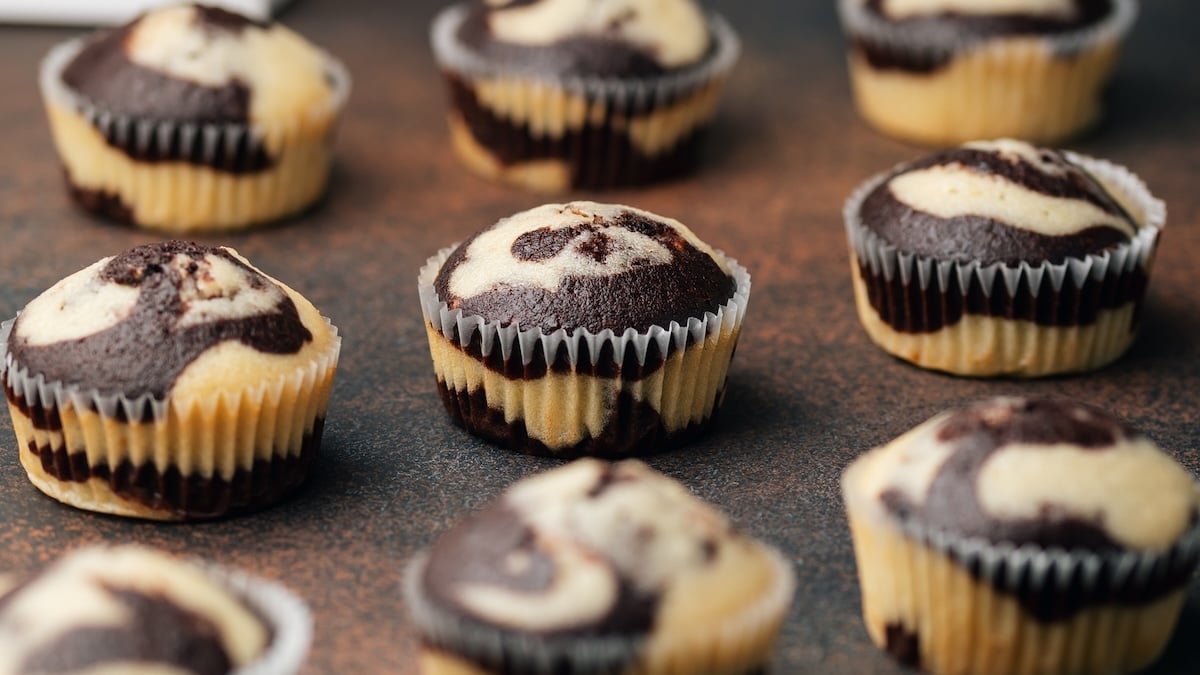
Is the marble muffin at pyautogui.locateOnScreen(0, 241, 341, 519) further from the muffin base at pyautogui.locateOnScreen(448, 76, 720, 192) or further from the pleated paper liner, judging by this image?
the muffin base at pyautogui.locateOnScreen(448, 76, 720, 192)

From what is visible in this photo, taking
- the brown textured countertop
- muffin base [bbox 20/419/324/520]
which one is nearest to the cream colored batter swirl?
the brown textured countertop

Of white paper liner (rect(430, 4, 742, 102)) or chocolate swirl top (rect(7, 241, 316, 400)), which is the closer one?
chocolate swirl top (rect(7, 241, 316, 400))

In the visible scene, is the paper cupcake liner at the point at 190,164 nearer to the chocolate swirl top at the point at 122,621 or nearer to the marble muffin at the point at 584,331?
the marble muffin at the point at 584,331

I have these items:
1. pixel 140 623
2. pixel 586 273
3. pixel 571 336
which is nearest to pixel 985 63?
pixel 586 273

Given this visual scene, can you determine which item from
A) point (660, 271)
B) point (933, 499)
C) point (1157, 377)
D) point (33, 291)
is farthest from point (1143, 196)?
point (33, 291)

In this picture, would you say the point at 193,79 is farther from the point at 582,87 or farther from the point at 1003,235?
the point at 1003,235

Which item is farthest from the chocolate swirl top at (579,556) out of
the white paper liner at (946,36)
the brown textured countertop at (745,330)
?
the white paper liner at (946,36)
